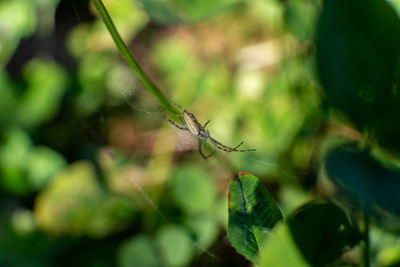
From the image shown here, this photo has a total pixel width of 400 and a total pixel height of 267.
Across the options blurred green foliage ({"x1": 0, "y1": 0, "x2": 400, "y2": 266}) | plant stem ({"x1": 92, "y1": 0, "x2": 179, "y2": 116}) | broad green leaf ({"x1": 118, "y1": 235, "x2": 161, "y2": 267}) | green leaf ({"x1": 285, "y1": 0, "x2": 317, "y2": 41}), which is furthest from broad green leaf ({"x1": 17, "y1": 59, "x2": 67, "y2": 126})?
plant stem ({"x1": 92, "y1": 0, "x2": 179, "y2": 116})

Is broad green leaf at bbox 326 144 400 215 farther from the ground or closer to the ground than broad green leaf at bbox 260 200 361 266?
farther from the ground

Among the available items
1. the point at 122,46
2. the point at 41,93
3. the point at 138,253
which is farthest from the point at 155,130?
the point at 122,46

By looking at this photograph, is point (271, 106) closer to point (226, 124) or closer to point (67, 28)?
point (226, 124)

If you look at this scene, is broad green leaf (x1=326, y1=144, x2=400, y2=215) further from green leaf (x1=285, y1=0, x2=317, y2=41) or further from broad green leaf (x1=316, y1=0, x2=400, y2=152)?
green leaf (x1=285, y1=0, x2=317, y2=41)

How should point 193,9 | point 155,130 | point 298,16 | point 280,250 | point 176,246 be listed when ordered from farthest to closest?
point 155,130
point 193,9
point 176,246
point 298,16
point 280,250

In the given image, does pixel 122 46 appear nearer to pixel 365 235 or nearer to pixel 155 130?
pixel 365 235

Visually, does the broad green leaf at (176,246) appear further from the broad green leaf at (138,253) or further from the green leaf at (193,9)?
the green leaf at (193,9)

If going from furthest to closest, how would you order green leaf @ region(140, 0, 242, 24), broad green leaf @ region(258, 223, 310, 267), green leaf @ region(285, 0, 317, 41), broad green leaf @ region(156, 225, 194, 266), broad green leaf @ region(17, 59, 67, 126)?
broad green leaf @ region(17, 59, 67, 126) → green leaf @ region(140, 0, 242, 24) → broad green leaf @ region(156, 225, 194, 266) → green leaf @ region(285, 0, 317, 41) → broad green leaf @ region(258, 223, 310, 267)
